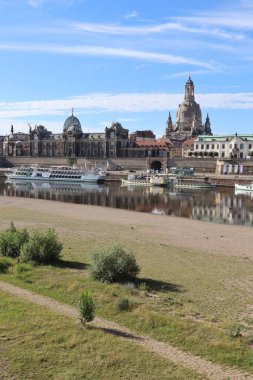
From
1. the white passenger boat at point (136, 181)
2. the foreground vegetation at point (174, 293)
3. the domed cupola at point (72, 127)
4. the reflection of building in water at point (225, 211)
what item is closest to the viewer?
the foreground vegetation at point (174, 293)

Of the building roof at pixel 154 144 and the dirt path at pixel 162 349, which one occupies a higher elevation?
the building roof at pixel 154 144

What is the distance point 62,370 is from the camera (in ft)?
31.5

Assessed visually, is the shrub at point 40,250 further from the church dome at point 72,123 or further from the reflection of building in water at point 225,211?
the church dome at point 72,123

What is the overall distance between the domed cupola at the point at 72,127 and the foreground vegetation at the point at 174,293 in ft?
421

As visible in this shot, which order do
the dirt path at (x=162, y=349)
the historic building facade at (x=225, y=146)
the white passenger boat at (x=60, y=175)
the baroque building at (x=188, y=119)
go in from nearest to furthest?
the dirt path at (x=162, y=349)
the white passenger boat at (x=60, y=175)
the historic building facade at (x=225, y=146)
the baroque building at (x=188, y=119)

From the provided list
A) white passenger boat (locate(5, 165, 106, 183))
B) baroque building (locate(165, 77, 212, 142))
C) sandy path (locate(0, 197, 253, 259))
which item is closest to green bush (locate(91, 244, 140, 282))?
sandy path (locate(0, 197, 253, 259))

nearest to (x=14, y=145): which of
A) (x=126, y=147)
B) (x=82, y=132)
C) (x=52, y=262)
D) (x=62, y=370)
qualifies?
(x=82, y=132)

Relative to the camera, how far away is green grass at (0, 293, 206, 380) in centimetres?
948

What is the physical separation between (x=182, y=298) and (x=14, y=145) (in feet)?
497

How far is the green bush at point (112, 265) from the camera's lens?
16141mm

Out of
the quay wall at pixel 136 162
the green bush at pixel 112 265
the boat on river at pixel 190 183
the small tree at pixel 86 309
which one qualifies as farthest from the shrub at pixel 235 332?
the quay wall at pixel 136 162

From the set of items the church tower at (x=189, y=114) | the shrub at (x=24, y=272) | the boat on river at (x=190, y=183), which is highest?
the church tower at (x=189, y=114)

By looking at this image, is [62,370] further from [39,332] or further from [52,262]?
[52,262]

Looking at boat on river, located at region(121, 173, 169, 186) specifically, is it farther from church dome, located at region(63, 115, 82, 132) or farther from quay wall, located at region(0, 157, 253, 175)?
church dome, located at region(63, 115, 82, 132)
